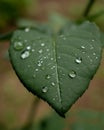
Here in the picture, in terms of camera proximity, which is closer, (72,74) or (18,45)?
(72,74)

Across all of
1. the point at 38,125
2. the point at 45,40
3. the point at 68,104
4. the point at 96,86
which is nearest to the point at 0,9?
the point at 96,86

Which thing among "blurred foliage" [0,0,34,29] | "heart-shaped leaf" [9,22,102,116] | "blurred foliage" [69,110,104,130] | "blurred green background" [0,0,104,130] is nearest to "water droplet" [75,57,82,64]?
"heart-shaped leaf" [9,22,102,116]

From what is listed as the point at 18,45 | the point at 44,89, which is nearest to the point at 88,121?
the point at 18,45

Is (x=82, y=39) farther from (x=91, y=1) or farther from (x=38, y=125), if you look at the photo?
(x=38, y=125)

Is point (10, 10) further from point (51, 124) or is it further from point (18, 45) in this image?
point (18, 45)

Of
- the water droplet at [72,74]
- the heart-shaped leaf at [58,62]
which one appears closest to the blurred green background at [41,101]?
the heart-shaped leaf at [58,62]
